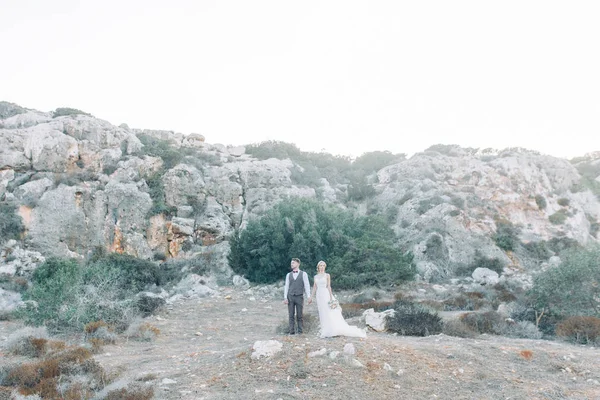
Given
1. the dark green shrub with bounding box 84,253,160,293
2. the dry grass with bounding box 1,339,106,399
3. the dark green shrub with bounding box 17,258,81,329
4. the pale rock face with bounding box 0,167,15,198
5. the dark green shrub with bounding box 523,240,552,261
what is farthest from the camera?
the dark green shrub with bounding box 523,240,552,261

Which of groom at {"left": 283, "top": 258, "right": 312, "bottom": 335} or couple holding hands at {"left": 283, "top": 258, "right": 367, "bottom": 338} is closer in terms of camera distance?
couple holding hands at {"left": 283, "top": 258, "right": 367, "bottom": 338}

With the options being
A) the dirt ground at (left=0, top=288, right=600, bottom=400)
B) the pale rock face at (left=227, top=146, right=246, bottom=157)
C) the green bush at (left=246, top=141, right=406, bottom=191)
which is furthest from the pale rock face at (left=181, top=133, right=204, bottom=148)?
the dirt ground at (left=0, top=288, right=600, bottom=400)

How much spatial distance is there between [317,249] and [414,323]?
9.15 m

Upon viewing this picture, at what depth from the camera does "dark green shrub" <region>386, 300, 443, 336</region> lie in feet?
34.0

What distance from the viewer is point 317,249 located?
765 inches

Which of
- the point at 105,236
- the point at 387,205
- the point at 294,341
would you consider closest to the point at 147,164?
the point at 105,236

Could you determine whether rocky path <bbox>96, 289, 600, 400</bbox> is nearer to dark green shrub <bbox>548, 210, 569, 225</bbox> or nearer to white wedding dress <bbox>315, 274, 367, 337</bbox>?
white wedding dress <bbox>315, 274, 367, 337</bbox>

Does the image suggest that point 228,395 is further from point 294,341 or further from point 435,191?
point 435,191

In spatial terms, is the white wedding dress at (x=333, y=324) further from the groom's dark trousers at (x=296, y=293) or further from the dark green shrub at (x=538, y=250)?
the dark green shrub at (x=538, y=250)

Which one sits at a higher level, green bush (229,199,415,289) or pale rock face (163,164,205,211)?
pale rock face (163,164,205,211)

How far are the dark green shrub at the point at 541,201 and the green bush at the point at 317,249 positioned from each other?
11655mm

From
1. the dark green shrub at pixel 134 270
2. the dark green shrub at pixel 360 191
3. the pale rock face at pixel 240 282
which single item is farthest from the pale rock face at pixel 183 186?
the dark green shrub at pixel 360 191

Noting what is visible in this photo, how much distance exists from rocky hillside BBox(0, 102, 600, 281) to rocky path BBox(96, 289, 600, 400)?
462 inches

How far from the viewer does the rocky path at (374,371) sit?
5.99m
